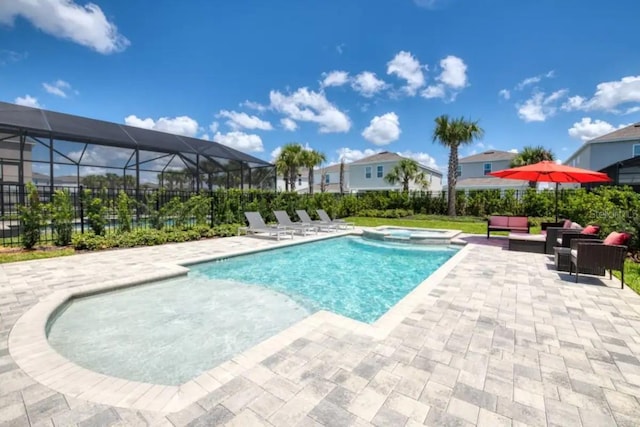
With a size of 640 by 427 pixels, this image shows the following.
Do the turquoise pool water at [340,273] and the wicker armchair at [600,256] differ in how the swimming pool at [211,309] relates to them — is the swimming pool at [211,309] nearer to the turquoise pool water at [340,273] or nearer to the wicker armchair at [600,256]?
the turquoise pool water at [340,273]

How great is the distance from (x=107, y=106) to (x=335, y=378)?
67.8 feet

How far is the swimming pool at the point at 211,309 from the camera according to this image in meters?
3.22

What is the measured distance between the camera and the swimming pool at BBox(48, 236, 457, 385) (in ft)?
10.6

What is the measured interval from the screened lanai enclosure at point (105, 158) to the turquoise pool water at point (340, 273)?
20.4 feet

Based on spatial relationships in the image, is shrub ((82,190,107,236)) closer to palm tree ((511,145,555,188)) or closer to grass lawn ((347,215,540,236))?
grass lawn ((347,215,540,236))

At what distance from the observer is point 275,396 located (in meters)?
2.20

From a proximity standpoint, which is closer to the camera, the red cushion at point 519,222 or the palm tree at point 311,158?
the red cushion at point 519,222

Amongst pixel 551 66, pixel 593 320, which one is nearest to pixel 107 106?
pixel 593 320

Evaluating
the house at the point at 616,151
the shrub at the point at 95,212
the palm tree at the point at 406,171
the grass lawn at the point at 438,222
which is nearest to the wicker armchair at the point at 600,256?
the grass lawn at the point at 438,222

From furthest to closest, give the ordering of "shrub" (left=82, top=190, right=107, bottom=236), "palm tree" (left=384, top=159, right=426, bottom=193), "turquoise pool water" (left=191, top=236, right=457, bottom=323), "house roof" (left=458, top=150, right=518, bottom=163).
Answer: "house roof" (left=458, top=150, right=518, bottom=163) < "palm tree" (left=384, top=159, right=426, bottom=193) < "shrub" (left=82, top=190, right=107, bottom=236) < "turquoise pool water" (left=191, top=236, right=457, bottom=323)

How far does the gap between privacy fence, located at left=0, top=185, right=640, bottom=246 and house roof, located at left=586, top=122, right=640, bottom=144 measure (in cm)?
1036

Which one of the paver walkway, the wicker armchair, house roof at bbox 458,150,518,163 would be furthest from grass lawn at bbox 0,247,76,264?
house roof at bbox 458,150,518,163

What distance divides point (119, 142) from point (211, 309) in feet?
38.1

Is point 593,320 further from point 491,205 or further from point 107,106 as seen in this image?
point 107,106
